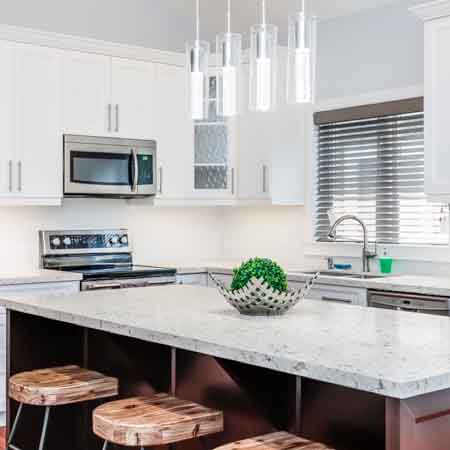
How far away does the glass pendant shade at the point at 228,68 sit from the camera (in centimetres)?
305

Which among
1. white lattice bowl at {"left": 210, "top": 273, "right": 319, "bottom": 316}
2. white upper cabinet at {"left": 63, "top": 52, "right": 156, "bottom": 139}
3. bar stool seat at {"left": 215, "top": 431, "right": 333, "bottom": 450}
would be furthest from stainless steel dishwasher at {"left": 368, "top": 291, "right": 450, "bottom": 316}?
white upper cabinet at {"left": 63, "top": 52, "right": 156, "bottom": 139}

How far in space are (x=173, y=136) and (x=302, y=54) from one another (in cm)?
276

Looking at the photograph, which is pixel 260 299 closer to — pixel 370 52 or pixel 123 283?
pixel 123 283

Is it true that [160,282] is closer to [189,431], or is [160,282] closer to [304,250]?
[304,250]

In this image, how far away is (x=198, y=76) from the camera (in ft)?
10.2

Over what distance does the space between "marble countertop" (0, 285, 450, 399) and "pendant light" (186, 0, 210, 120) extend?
828 millimetres

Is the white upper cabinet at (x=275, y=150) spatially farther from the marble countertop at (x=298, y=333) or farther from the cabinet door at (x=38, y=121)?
the marble countertop at (x=298, y=333)

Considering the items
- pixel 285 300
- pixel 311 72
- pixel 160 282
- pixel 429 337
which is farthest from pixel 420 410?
pixel 160 282

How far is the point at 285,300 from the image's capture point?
9.46ft

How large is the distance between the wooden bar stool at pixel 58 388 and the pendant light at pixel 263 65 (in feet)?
4.03

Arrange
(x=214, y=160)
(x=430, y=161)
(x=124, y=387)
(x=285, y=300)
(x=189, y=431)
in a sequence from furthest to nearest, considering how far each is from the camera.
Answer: (x=214, y=160)
(x=430, y=161)
(x=124, y=387)
(x=285, y=300)
(x=189, y=431)

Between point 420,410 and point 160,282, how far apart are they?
11.0 feet

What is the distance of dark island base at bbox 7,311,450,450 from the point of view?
1.99 metres

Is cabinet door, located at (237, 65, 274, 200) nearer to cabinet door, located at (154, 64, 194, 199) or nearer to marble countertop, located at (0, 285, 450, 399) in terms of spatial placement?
cabinet door, located at (154, 64, 194, 199)
